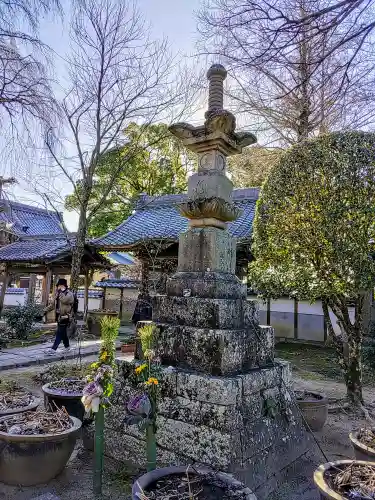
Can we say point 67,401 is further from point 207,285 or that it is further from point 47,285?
point 47,285

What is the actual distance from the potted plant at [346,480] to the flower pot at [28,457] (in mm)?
2113

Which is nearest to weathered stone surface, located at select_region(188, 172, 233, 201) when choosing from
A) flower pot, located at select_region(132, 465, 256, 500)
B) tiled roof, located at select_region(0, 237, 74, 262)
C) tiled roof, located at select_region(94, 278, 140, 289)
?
flower pot, located at select_region(132, 465, 256, 500)

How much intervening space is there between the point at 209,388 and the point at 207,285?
1.05 meters

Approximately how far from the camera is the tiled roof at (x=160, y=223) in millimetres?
12930

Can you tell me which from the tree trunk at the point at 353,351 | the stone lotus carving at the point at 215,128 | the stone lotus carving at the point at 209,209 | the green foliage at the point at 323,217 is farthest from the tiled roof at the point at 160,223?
the stone lotus carving at the point at 209,209

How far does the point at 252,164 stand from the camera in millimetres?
15234

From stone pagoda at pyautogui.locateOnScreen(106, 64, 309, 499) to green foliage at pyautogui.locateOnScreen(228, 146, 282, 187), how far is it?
980 cm

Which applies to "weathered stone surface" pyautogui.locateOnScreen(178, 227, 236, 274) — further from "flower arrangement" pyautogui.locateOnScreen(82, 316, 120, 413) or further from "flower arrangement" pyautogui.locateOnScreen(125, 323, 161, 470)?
"flower arrangement" pyautogui.locateOnScreen(125, 323, 161, 470)

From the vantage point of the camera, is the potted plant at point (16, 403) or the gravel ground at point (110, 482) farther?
the potted plant at point (16, 403)

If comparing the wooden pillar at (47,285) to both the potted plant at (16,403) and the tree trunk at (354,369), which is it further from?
the tree trunk at (354,369)

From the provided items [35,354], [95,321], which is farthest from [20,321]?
[95,321]

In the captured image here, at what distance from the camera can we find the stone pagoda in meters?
3.15

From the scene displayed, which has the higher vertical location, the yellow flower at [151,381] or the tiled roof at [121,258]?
the tiled roof at [121,258]

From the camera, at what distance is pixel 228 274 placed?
415cm
